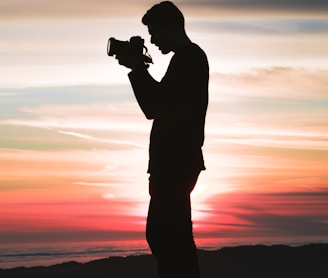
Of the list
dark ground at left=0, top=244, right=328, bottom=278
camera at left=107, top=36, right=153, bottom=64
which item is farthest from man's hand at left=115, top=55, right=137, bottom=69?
dark ground at left=0, top=244, right=328, bottom=278

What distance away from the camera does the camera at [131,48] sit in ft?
25.5

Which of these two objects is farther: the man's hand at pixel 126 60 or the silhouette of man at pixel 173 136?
the man's hand at pixel 126 60

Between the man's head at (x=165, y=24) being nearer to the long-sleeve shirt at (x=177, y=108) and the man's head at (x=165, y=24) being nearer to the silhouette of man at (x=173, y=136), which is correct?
the silhouette of man at (x=173, y=136)

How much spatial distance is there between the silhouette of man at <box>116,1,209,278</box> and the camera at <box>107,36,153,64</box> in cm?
17

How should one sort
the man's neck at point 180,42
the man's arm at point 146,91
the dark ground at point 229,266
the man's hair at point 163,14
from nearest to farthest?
1. the man's arm at point 146,91
2. the man's hair at point 163,14
3. the man's neck at point 180,42
4. the dark ground at point 229,266

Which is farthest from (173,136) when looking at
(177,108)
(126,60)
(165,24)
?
(165,24)

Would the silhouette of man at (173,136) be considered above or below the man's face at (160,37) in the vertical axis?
below

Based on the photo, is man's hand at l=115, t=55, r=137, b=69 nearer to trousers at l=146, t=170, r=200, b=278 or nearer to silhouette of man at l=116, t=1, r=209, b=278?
silhouette of man at l=116, t=1, r=209, b=278

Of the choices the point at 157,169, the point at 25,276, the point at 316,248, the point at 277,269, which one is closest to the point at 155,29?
the point at 157,169

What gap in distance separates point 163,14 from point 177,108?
2.38 feet

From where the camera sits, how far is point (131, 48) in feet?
25.6

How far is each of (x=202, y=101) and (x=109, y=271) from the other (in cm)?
1487

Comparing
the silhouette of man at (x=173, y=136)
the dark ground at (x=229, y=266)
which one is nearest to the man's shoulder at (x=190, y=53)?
the silhouette of man at (x=173, y=136)

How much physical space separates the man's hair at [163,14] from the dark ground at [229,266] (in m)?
14.0
